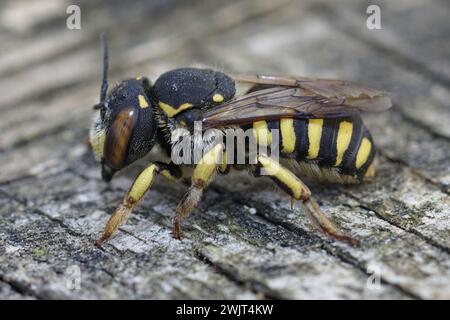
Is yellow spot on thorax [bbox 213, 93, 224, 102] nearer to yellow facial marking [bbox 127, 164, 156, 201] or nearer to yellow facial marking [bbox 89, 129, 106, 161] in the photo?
yellow facial marking [bbox 127, 164, 156, 201]

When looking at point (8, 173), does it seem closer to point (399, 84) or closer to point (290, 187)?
point (290, 187)

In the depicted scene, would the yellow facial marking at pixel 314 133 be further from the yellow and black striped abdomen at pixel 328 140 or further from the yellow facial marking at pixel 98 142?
the yellow facial marking at pixel 98 142

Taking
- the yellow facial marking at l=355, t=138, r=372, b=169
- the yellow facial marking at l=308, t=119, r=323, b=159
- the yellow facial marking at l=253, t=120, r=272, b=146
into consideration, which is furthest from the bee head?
the yellow facial marking at l=355, t=138, r=372, b=169

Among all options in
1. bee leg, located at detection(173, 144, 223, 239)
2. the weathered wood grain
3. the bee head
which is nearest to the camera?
the weathered wood grain

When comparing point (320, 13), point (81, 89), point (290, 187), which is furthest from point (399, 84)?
point (81, 89)

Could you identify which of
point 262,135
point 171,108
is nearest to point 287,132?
point 262,135

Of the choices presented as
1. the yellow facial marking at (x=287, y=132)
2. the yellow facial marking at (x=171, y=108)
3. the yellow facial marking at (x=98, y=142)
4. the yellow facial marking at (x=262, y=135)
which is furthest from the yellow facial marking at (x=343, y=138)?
the yellow facial marking at (x=98, y=142)

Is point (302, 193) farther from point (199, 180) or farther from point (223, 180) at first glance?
point (223, 180)
